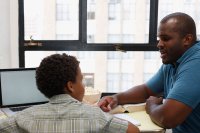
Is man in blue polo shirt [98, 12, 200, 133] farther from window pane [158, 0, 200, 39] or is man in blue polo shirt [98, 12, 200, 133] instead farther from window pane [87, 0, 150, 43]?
window pane [158, 0, 200, 39]

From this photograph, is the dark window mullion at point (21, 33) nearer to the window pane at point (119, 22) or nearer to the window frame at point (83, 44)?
the window frame at point (83, 44)

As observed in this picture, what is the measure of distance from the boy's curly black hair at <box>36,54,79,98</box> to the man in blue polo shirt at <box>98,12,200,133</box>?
631 millimetres

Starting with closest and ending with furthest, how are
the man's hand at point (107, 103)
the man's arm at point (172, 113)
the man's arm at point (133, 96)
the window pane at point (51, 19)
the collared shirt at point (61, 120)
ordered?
the collared shirt at point (61, 120)
the man's arm at point (172, 113)
the man's hand at point (107, 103)
the man's arm at point (133, 96)
the window pane at point (51, 19)

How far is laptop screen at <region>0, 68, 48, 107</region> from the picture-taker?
7.05ft

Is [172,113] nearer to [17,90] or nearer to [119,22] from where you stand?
[17,90]

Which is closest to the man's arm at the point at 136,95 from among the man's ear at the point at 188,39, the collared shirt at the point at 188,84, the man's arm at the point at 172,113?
the collared shirt at the point at 188,84

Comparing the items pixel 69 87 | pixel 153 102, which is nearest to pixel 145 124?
pixel 153 102

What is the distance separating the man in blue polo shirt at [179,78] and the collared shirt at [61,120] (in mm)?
490

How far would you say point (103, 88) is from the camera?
288 cm

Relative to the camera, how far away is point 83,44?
2791mm

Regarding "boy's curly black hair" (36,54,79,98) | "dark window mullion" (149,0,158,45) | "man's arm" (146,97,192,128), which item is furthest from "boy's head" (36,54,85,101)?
"dark window mullion" (149,0,158,45)

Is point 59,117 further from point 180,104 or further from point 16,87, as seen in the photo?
point 16,87

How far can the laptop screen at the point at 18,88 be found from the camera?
→ 7.05 ft

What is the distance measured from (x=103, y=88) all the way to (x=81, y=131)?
170 centimetres
